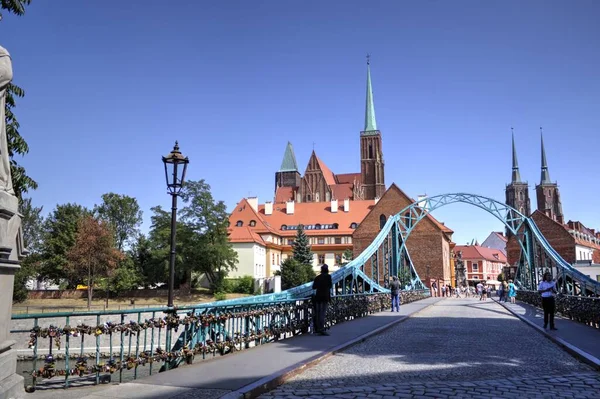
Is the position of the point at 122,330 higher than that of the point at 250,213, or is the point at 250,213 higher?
the point at 250,213

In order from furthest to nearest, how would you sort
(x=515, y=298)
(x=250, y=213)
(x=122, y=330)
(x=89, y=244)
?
(x=250, y=213) < (x=89, y=244) < (x=515, y=298) < (x=122, y=330)

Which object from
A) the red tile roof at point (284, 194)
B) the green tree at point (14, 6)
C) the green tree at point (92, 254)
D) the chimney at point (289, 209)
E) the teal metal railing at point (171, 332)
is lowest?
the teal metal railing at point (171, 332)

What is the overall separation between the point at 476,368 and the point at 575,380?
54.5 inches

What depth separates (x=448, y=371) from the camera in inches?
296

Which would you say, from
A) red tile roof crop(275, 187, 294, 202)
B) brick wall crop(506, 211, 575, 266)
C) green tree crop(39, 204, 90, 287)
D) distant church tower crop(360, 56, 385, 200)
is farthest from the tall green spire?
green tree crop(39, 204, 90, 287)

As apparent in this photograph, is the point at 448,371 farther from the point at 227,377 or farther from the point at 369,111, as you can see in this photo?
the point at 369,111

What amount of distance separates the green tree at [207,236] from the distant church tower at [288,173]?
57337mm

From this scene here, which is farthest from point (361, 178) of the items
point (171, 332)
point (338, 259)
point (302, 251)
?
point (171, 332)

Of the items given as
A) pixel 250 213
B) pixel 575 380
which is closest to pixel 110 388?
pixel 575 380

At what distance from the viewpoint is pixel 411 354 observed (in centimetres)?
940

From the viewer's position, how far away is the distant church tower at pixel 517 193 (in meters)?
123

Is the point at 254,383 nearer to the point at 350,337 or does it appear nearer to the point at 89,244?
the point at 350,337

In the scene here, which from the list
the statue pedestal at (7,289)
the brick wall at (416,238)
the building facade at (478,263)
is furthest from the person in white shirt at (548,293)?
the building facade at (478,263)

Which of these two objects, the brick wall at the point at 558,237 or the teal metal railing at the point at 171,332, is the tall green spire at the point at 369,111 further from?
the teal metal railing at the point at 171,332
